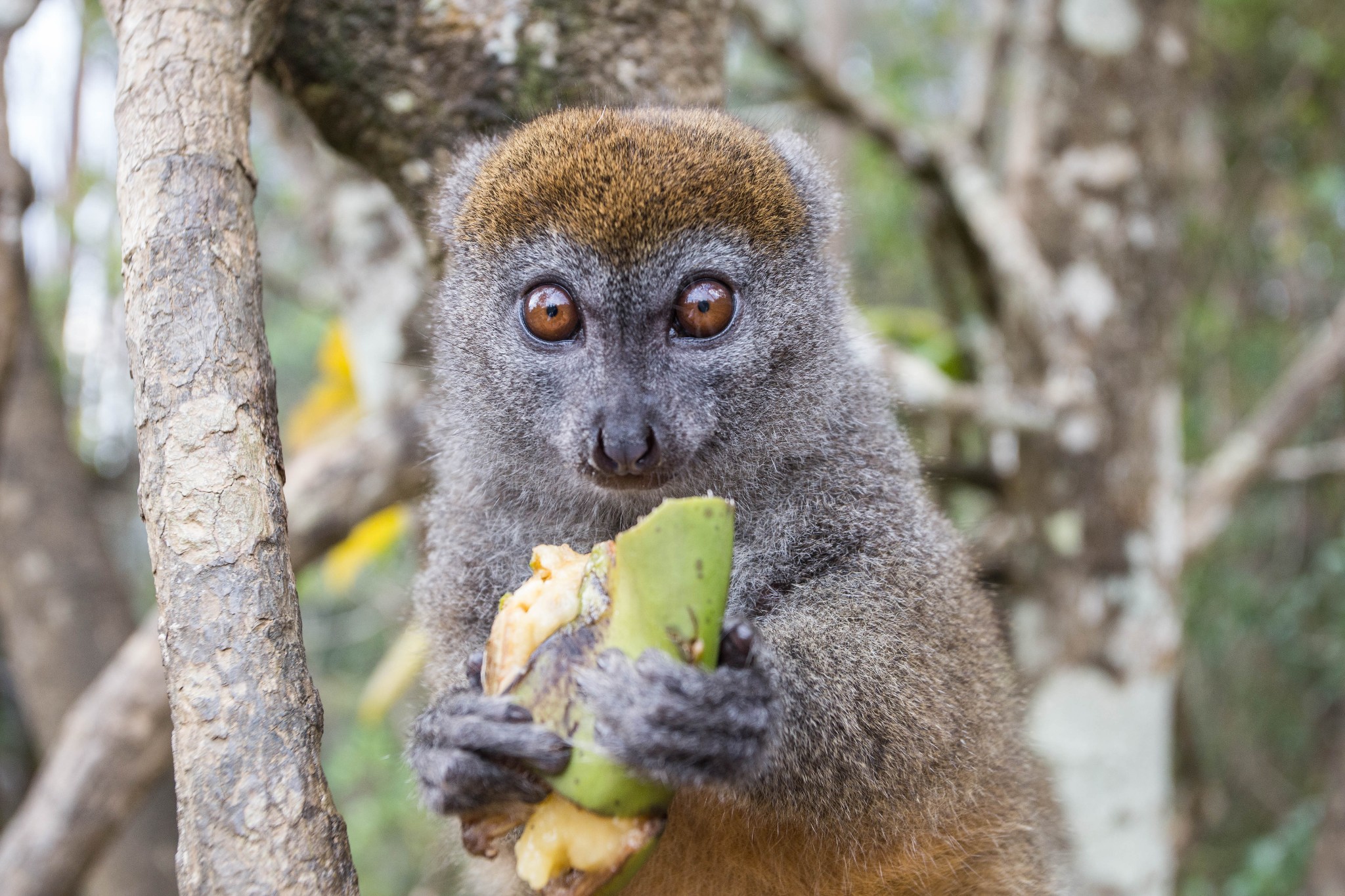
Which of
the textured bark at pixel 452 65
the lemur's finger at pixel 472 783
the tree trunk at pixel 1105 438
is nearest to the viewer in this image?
the lemur's finger at pixel 472 783

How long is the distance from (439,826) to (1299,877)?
20.0 feet

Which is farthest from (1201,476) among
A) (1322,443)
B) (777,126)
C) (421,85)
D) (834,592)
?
(421,85)

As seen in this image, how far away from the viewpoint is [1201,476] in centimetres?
622

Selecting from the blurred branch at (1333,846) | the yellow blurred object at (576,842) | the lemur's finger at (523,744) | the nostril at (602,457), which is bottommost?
the blurred branch at (1333,846)

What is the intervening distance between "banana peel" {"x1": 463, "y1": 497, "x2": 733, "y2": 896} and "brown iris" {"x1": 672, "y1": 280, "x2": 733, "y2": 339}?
704 mm

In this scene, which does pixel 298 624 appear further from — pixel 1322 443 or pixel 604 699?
pixel 1322 443

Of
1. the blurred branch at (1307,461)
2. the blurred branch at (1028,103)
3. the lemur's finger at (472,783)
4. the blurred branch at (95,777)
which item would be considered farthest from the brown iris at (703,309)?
the blurred branch at (1307,461)

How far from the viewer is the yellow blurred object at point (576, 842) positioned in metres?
1.86

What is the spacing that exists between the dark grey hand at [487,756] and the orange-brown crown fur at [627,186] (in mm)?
1057

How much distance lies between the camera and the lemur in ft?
7.63

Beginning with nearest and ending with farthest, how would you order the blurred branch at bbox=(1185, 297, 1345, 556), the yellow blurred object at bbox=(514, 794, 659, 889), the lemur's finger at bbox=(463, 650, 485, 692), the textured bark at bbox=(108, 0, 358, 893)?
the textured bark at bbox=(108, 0, 358, 893), the yellow blurred object at bbox=(514, 794, 659, 889), the lemur's finger at bbox=(463, 650, 485, 692), the blurred branch at bbox=(1185, 297, 1345, 556)

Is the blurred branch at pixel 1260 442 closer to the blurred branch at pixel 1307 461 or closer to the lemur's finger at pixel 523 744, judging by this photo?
the blurred branch at pixel 1307 461

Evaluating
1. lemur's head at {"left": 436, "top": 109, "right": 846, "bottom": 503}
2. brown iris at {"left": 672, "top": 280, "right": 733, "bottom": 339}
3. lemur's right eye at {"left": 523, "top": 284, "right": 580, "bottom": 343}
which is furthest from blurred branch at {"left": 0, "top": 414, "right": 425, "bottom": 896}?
brown iris at {"left": 672, "top": 280, "right": 733, "bottom": 339}

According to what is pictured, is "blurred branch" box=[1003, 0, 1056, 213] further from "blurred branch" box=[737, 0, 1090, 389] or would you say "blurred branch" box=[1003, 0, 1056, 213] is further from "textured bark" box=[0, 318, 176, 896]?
"textured bark" box=[0, 318, 176, 896]
